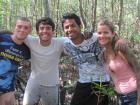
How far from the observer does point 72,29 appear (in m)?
5.18

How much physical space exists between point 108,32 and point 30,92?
6.22 feet

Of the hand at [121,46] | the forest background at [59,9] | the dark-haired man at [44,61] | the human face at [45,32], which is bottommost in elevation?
the dark-haired man at [44,61]

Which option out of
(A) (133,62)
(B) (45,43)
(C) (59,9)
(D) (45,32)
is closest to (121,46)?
(A) (133,62)

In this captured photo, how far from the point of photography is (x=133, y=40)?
1062 centimetres

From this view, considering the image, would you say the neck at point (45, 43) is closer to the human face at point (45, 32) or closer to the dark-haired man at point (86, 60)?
the human face at point (45, 32)

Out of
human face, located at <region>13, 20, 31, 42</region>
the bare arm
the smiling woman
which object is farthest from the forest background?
the bare arm

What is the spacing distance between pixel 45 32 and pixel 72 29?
0.51 metres

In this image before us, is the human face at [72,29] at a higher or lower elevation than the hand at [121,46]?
higher

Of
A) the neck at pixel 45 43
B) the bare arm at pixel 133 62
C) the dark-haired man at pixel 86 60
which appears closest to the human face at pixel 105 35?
the bare arm at pixel 133 62

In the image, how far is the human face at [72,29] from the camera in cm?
518

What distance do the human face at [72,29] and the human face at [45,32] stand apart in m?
0.38

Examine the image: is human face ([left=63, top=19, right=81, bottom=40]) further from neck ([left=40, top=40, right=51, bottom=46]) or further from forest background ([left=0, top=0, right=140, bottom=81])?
forest background ([left=0, top=0, right=140, bottom=81])

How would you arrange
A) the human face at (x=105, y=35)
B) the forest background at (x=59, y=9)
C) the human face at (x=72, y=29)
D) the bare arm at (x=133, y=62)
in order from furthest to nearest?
the forest background at (x=59, y=9) < the human face at (x=72, y=29) < the human face at (x=105, y=35) < the bare arm at (x=133, y=62)

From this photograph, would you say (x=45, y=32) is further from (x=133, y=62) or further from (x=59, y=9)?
(x=59, y=9)
